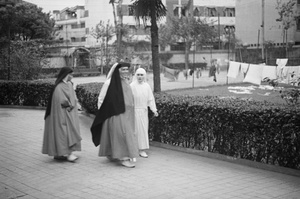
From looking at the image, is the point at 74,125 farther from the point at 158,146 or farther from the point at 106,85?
the point at 158,146

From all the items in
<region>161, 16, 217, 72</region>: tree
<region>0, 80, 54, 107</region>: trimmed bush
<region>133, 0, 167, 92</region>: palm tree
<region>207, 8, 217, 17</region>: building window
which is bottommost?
<region>0, 80, 54, 107</region>: trimmed bush

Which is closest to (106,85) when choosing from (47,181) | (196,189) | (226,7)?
(47,181)

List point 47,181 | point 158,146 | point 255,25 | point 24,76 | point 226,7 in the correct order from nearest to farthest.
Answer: point 47,181
point 158,146
point 24,76
point 255,25
point 226,7

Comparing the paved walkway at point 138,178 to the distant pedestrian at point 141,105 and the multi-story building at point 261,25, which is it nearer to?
the distant pedestrian at point 141,105

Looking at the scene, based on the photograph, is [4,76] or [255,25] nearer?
[4,76]

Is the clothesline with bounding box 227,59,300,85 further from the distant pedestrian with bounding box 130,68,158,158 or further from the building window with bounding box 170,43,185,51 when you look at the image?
the building window with bounding box 170,43,185,51

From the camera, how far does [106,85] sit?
7.67 metres

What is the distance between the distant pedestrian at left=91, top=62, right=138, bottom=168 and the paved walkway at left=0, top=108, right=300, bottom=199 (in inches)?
10.4

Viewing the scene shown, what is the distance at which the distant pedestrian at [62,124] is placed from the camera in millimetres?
7547

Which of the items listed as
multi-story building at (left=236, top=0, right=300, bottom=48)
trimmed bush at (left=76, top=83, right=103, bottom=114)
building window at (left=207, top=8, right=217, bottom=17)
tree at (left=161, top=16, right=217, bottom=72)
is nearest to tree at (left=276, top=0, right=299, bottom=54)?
multi-story building at (left=236, top=0, right=300, bottom=48)

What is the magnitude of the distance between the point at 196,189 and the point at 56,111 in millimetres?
3062

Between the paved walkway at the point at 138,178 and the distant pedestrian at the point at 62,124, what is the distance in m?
0.26

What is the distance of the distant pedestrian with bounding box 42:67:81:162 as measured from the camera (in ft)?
24.8

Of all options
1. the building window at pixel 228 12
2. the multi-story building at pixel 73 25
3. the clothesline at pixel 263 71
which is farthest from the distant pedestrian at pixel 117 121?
the building window at pixel 228 12
